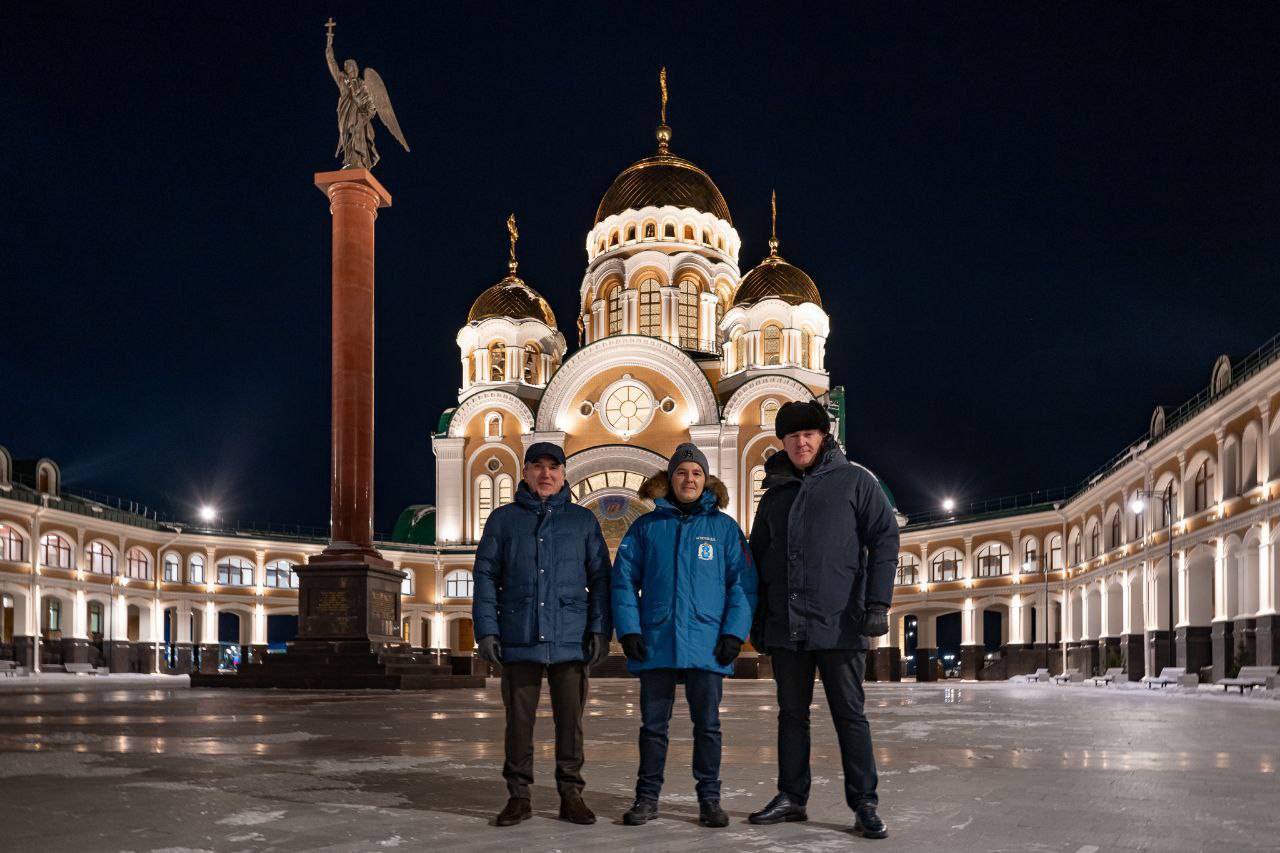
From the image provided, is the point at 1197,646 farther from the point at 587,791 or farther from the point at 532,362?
the point at 532,362

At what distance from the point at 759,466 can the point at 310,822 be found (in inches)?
1902

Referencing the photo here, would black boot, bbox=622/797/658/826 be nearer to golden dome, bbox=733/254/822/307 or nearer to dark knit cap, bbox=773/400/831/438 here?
dark knit cap, bbox=773/400/831/438

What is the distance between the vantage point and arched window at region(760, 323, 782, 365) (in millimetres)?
56312

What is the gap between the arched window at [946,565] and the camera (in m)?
57.0

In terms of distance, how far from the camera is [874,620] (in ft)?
18.5

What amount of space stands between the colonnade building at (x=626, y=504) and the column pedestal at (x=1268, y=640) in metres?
10.5

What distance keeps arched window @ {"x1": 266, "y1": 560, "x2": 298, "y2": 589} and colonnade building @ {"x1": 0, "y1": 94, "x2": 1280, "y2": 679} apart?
0.11 meters

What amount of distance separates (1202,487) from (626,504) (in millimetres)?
25402

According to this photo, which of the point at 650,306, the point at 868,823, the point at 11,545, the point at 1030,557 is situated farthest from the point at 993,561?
the point at 868,823

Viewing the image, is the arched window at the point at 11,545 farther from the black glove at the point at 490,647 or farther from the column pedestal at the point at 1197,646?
the black glove at the point at 490,647

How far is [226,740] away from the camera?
10016 millimetres

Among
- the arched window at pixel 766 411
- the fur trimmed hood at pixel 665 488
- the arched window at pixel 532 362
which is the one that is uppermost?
the arched window at pixel 532 362

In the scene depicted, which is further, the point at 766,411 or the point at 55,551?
the point at 766,411

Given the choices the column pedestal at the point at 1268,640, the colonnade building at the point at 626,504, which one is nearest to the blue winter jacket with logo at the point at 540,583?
the column pedestal at the point at 1268,640
